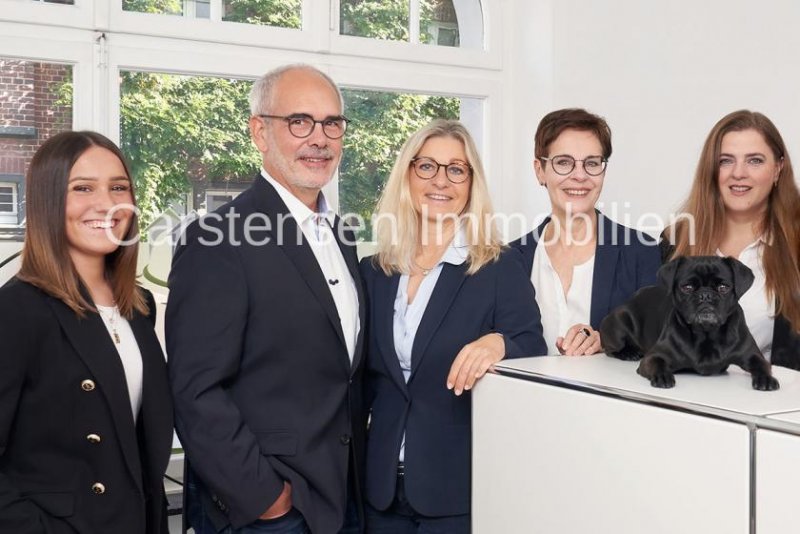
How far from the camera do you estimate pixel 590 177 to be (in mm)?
2367

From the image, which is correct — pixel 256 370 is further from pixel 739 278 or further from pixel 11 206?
pixel 11 206

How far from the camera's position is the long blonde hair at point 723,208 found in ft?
7.09

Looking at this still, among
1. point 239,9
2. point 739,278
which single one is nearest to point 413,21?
point 239,9

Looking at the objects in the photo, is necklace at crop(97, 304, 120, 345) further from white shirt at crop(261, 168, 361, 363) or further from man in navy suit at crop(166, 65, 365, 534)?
white shirt at crop(261, 168, 361, 363)

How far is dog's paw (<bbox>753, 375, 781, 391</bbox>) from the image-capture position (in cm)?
140

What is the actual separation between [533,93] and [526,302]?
8.75 feet

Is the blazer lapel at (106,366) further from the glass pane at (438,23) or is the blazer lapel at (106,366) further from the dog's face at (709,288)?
the glass pane at (438,23)

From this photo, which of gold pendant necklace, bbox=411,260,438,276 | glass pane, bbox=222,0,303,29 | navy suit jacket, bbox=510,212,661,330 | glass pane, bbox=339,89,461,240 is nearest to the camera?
gold pendant necklace, bbox=411,260,438,276

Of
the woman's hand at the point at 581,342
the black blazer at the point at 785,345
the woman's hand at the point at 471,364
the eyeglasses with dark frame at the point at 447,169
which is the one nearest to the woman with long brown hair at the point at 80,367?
the woman's hand at the point at 471,364

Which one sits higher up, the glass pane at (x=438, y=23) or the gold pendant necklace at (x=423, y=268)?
the glass pane at (x=438, y=23)

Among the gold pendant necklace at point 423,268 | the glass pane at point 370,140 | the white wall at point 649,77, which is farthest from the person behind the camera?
the glass pane at point 370,140

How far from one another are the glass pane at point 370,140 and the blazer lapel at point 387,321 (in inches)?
85.7

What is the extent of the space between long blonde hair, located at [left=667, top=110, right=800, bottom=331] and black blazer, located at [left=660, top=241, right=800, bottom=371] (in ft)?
0.73

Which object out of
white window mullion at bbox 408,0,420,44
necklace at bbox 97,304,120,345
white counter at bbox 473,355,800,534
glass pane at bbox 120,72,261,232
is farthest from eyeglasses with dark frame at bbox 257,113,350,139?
white window mullion at bbox 408,0,420,44
